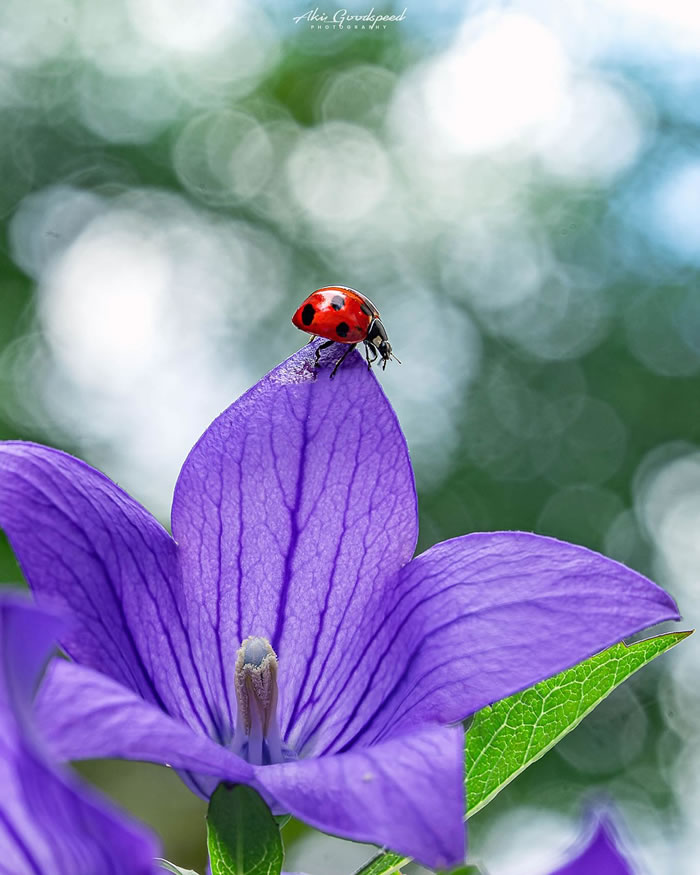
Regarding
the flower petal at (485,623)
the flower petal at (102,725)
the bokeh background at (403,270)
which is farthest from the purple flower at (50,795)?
the bokeh background at (403,270)

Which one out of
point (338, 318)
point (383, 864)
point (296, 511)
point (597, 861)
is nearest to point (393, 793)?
point (597, 861)

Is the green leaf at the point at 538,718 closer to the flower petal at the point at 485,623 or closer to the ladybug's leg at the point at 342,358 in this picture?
the flower petal at the point at 485,623

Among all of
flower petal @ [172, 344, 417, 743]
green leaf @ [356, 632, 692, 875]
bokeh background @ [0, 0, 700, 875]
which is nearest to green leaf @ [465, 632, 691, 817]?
green leaf @ [356, 632, 692, 875]

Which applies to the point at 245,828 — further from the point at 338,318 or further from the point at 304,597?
the point at 338,318

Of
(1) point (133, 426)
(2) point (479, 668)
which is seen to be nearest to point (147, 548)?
(2) point (479, 668)

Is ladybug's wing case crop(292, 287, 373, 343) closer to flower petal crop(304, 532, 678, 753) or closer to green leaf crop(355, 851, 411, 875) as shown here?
flower petal crop(304, 532, 678, 753)

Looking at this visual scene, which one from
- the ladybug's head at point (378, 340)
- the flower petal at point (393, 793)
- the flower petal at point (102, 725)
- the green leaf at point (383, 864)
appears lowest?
the green leaf at point (383, 864)
